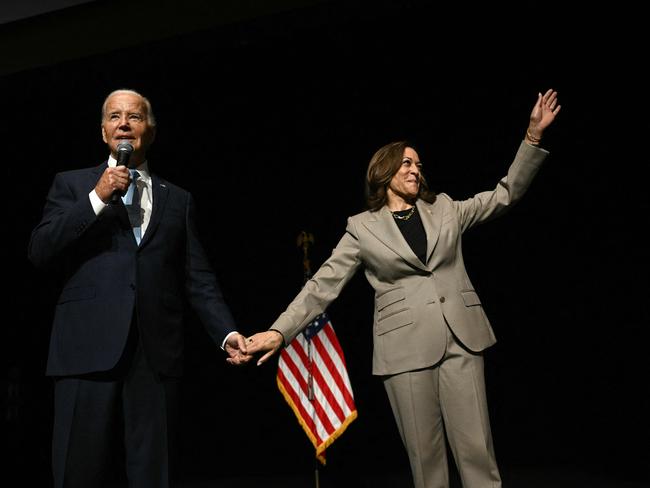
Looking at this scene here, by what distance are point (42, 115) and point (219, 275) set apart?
64.1 inches

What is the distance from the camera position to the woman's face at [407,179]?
2.52 metres

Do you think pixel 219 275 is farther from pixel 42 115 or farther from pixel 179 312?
pixel 179 312

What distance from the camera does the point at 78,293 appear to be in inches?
77.3

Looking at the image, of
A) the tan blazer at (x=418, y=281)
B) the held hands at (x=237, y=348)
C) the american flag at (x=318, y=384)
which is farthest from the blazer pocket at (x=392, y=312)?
the american flag at (x=318, y=384)

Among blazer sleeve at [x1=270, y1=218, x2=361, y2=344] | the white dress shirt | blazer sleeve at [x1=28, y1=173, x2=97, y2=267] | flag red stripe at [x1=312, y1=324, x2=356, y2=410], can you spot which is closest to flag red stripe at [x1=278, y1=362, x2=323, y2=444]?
flag red stripe at [x1=312, y1=324, x2=356, y2=410]

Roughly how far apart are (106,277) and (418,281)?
38.8 inches

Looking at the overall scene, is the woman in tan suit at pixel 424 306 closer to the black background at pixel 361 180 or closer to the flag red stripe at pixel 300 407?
the black background at pixel 361 180

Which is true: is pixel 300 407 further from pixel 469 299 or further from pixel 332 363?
pixel 469 299

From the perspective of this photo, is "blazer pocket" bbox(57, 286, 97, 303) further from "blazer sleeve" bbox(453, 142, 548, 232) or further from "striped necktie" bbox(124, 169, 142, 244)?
"blazer sleeve" bbox(453, 142, 548, 232)

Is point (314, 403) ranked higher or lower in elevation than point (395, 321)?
lower

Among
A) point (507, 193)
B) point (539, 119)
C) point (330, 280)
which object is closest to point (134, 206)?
point (330, 280)

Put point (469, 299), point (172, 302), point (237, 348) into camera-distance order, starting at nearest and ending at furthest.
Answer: point (172, 302)
point (237, 348)
point (469, 299)

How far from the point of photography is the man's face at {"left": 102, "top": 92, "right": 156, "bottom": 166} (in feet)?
6.98

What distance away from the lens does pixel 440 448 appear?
2.29 m
